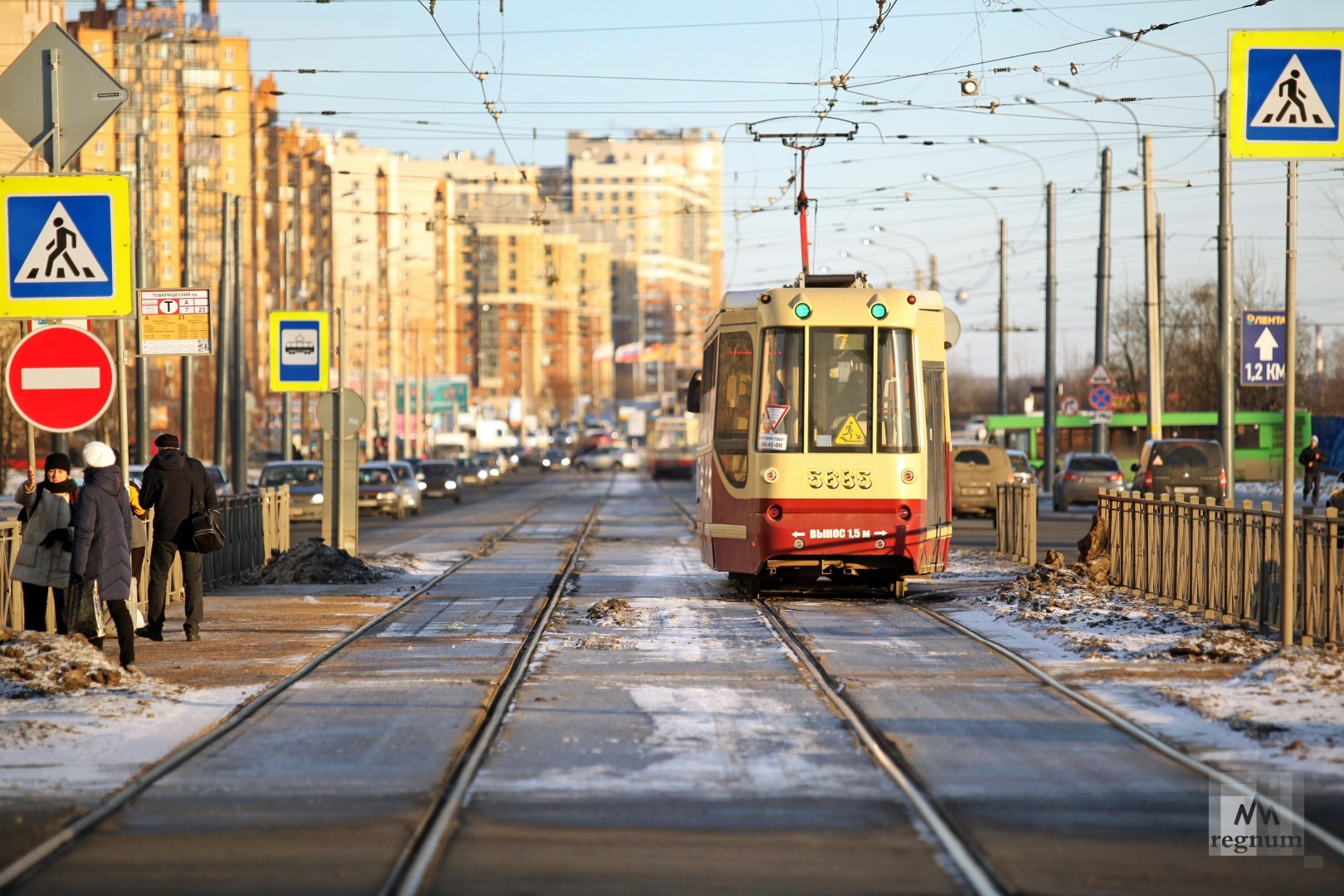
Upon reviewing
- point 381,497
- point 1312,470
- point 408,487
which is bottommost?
point 381,497

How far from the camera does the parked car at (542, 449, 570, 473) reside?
118375mm

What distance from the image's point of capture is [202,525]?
579 inches

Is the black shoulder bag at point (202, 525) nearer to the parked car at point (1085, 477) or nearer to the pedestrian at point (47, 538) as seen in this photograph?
the pedestrian at point (47, 538)

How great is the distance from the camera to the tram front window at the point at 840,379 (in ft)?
59.9

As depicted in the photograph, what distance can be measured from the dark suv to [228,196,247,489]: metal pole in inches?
768

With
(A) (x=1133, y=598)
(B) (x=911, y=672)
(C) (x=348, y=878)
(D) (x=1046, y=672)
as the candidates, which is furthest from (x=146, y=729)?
(A) (x=1133, y=598)

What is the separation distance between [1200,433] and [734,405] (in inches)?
1732

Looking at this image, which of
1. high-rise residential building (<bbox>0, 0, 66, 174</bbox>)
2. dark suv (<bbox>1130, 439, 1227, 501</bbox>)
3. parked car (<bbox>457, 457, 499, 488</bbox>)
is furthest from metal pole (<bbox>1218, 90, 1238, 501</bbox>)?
high-rise residential building (<bbox>0, 0, 66, 174</bbox>)

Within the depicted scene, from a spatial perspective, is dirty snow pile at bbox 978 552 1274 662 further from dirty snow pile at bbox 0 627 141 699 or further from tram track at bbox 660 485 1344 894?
dirty snow pile at bbox 0 627 141 699

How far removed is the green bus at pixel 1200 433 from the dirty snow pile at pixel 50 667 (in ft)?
143

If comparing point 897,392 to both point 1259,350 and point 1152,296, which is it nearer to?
point 1259,350

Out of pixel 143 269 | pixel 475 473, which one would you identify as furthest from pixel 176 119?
pixel 143 269

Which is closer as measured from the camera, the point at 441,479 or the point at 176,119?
the point at 441,479

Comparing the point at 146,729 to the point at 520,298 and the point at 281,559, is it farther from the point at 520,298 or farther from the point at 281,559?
the point at 520,298
